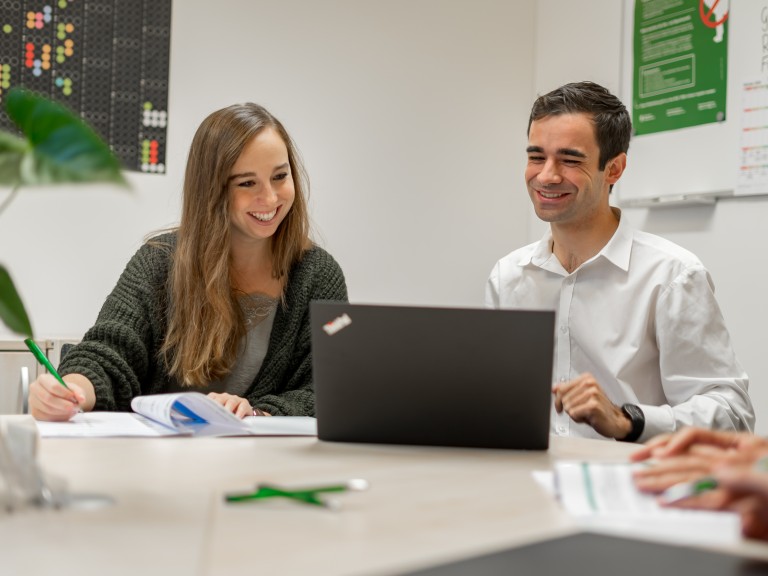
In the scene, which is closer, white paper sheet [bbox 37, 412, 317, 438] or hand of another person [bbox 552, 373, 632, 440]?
white paper sheet [bbox 37, 412, 317, 438]

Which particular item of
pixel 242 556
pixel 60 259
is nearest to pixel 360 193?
pixel 60 259

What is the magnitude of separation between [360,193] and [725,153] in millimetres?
1411

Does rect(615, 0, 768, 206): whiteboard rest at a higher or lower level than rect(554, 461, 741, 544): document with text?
higher

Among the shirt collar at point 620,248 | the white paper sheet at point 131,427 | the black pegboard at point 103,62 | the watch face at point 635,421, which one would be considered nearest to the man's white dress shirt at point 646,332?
the shirt collar at point 620,248

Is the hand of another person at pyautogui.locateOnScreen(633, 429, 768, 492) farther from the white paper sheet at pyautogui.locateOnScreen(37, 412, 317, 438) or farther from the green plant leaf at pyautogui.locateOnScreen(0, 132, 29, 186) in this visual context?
the green plant leaf at pyautogui.locateOnScreen(0, 132, 29, 186)

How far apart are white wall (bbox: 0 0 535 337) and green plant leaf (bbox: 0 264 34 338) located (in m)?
2.40

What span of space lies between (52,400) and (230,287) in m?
0.70

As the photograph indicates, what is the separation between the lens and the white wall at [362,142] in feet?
10.7

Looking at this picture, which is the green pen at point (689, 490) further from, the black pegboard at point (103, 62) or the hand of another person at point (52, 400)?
the black pegboard at point (103, 62)

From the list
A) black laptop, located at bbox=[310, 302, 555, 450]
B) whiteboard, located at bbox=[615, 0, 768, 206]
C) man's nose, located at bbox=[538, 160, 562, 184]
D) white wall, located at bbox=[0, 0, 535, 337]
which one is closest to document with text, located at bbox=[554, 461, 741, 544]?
black laptop, located at bbox=[310, 302, 555, 450]

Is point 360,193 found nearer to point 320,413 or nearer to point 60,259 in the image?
point 60,259

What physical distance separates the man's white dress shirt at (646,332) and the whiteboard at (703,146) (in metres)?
0.89

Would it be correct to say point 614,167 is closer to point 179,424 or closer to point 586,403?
point 586,403

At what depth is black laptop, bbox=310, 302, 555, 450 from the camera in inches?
52.6
